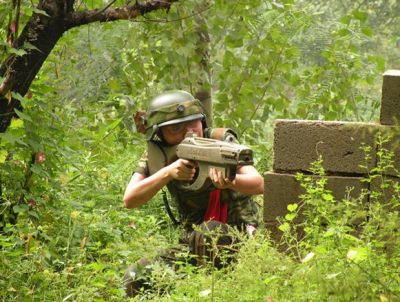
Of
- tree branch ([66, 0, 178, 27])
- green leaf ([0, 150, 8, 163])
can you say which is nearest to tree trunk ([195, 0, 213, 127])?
tree branch ([66, 0, 178, 27])

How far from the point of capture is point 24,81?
455 cm

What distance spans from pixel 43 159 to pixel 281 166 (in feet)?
4.81

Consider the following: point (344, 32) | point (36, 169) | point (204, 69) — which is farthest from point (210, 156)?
point (204, 69)

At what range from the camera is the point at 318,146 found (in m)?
4.66

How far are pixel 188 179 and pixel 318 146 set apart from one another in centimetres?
79

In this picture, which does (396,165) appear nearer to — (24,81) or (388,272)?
(388,272)

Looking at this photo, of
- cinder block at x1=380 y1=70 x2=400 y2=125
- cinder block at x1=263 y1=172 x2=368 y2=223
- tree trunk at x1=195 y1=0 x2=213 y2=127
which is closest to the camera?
cinder block at x1=380 y1=70 x2=400 y2=125

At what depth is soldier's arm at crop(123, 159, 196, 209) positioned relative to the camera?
15.0ft

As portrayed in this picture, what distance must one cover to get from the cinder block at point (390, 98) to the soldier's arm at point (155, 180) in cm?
113

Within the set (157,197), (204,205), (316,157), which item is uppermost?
(316,157)

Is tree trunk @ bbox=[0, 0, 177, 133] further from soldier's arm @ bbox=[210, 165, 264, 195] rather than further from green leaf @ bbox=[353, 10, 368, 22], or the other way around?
green leaf @ bbox=[353, 10, 368, 22]

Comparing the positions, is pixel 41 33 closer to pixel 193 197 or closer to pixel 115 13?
pixel 115 13

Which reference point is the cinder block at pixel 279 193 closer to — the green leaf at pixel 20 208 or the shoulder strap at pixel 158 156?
Result: the shoulder strap at pixel 158 156

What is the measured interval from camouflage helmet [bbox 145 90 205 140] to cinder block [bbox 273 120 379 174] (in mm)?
554
